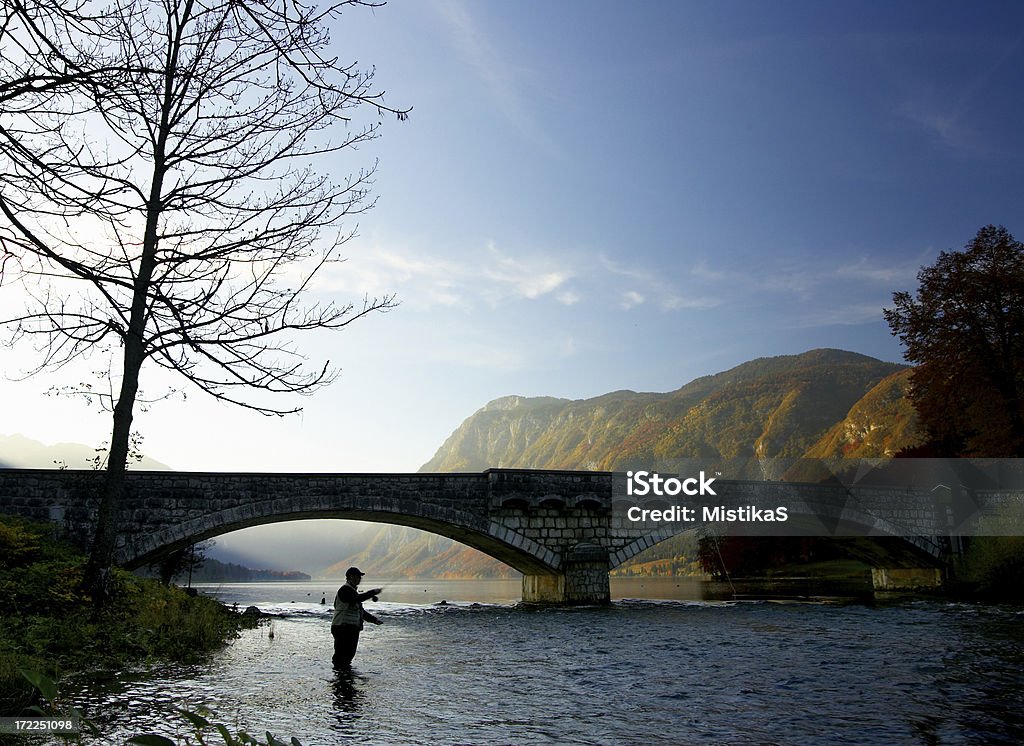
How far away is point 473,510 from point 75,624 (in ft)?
67.1

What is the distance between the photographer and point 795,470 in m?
144

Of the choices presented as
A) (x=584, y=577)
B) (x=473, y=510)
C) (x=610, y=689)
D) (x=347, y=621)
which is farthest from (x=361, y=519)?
(x=610, y=689)

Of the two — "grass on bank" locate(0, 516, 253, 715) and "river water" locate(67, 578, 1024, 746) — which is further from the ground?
"grass on bank" locate(0, 516, 253, 715)

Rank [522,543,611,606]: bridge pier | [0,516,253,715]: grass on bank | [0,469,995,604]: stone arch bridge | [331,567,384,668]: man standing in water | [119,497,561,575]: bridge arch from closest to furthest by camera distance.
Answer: [0,516,253,715]: grass on bank < [331,567,384,668]: man standing in water < [0,469,995,604]: stone arch bridge < [119,497,561,575]: bridge arch < [522,543,611,606]: bridge pier

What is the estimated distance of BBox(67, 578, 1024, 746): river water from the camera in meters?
8.01

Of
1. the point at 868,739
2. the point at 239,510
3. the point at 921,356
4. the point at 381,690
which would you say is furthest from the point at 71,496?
the point at 921,356

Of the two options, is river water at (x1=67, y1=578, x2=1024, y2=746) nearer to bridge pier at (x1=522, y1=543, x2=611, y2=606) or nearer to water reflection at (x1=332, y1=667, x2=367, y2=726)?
water reflection at (x1=332, y1=667, x2=367, y2=726)

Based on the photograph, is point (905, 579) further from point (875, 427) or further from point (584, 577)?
point (875, 427)

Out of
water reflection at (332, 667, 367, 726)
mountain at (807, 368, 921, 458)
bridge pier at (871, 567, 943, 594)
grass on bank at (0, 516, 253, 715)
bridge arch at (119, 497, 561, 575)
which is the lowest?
bridge pier at (871, 567, 943, 594)

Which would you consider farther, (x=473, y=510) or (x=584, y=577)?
(x=584, y=577)

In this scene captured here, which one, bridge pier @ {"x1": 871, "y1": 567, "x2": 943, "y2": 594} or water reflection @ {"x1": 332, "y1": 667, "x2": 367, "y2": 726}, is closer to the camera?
water reflection @ {"x1": 332, "y1": 667, "x2": 367, "y2": 726}

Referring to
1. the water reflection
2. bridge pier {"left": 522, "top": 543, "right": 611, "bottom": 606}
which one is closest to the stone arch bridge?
bridge pier {"left": 522, "top": 543, "right": 611, "bottom": 606}

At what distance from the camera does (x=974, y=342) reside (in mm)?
37625

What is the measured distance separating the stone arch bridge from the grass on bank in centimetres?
825
